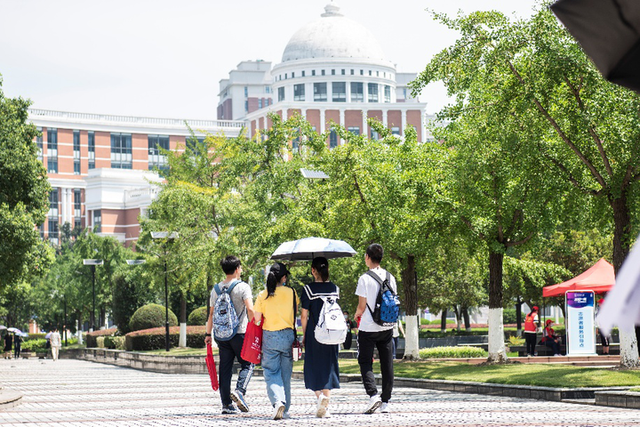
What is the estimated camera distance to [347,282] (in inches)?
1705

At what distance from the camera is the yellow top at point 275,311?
33.2 ft

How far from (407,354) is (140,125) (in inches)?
3919

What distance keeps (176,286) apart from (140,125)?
Answer: 257 feet

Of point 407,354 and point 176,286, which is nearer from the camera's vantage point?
point 407,354

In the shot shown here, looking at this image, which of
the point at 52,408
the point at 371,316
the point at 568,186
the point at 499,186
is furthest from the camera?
the point at 499,186

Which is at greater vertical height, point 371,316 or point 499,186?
point 499,186

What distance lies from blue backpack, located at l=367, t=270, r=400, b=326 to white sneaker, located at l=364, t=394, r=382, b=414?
0.84m

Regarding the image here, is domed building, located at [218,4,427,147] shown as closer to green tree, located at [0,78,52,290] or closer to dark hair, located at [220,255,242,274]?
green tree, located at [0,78,52,290]

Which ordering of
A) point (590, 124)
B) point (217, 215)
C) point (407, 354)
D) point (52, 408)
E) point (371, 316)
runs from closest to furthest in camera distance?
point (371, 316) → point (52, 408) → point (590, 124) → point (407, 354) → point (217, 215)

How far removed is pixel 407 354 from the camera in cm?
2461

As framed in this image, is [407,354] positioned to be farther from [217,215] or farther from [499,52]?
[217,215]

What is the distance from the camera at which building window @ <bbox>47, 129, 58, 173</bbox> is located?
11575 centimetres

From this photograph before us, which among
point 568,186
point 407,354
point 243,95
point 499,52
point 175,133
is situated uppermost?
point 243,95

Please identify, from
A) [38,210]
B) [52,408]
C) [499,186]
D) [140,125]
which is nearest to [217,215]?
[38,210]
